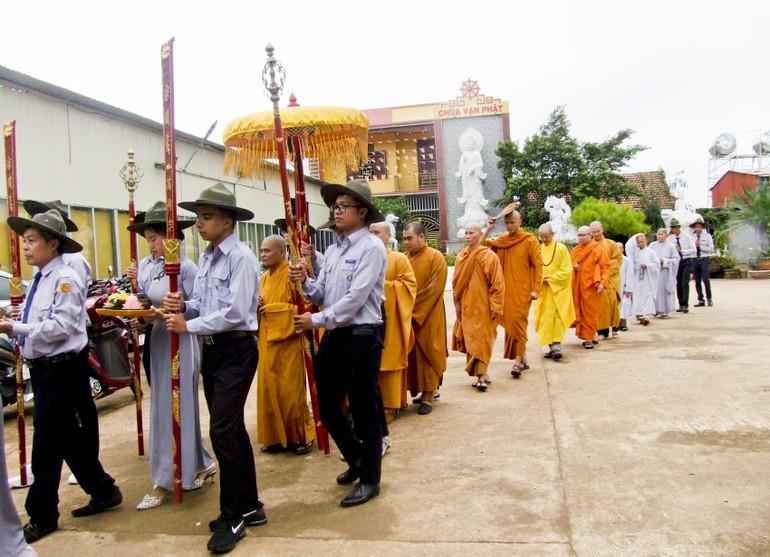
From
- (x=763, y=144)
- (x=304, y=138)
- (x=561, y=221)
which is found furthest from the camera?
(x=763, y=144)

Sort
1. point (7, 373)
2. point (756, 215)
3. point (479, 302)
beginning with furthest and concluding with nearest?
point (756, 215) < point (479, 302) < point (7, 373)

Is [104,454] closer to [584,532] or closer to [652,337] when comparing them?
[584,532]

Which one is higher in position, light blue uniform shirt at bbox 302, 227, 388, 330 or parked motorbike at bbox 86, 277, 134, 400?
light blue uniform shirt at bbox 302, 227, 388, 330

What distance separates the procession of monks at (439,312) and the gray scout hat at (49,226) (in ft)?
4.62

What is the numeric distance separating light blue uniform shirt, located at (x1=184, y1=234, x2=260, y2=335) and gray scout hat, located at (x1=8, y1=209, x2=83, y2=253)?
762 mm

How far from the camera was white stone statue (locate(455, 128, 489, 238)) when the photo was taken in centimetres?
3033

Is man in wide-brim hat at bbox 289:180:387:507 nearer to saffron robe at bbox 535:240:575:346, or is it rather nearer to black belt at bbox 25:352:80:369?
black belt at bbox 25:352:80:369

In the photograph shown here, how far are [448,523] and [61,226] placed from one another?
8.83 feet

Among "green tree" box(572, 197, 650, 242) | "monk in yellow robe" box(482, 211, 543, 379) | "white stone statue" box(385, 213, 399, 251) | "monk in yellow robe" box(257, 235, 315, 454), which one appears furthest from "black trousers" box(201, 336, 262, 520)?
"green tree" box(572, 197, 650, 242)

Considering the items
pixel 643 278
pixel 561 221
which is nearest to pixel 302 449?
pixel 643 278

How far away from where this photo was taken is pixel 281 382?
4.98m

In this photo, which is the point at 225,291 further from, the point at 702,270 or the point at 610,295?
the point at 702,270

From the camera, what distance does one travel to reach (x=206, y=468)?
173 inches

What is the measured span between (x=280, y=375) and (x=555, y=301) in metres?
4.39
